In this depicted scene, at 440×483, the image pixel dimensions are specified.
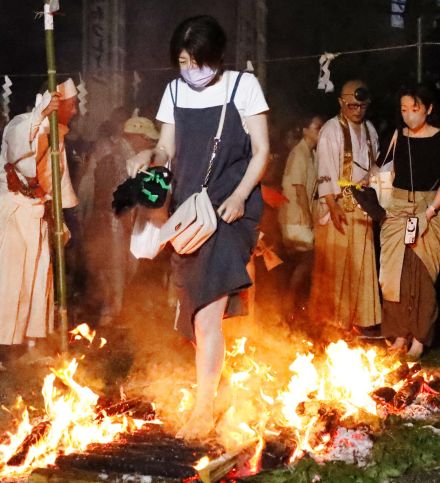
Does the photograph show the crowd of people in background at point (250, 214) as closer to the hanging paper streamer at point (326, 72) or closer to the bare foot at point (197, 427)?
the bare foot at point (197, 427)

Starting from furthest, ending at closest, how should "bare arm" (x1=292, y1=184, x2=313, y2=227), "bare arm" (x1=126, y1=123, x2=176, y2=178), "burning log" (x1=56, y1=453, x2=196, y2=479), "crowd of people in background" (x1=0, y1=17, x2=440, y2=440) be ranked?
"bare arm" (x1=292, y1=184, x2=313, y2=227) → "crowd of people in background" (x1=0, y1=17, x2=440, y2=440) → "bare arm" (x1=126, y1=123, x2=176, y2=178) → "burning log" (x1=56, y1=453, x2=196, y2=479)

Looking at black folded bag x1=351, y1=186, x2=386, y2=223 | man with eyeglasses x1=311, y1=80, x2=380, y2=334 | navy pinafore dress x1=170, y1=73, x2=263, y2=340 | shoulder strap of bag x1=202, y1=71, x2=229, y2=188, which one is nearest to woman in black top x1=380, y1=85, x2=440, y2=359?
black folded bag x1=351, y1=186, x2=386, y2=223

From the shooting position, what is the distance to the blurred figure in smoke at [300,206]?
8.62m

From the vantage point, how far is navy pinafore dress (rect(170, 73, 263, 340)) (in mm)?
4749

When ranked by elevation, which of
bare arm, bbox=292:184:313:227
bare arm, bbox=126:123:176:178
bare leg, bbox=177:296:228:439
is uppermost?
bare arm, bbox=126:123:176:178

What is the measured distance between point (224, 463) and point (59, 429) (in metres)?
1.11

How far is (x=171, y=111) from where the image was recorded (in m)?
5.00

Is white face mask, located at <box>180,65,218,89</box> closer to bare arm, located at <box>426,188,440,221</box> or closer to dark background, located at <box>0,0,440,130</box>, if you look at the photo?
bare arm, located at <box>426,188,440,221</box>

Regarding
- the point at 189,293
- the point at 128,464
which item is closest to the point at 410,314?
the point at 189,293

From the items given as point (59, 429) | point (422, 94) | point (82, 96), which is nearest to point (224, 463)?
point (59, 429)

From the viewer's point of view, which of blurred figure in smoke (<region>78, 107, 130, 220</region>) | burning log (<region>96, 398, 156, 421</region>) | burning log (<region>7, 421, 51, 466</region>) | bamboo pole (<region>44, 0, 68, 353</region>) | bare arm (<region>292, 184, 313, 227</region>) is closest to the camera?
burning log (<region>7, 421, 51, 466</region>)

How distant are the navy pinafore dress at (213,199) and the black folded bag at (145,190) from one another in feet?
0.99

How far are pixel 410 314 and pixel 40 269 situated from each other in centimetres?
355

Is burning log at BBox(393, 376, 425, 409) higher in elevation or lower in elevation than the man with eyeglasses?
lower
